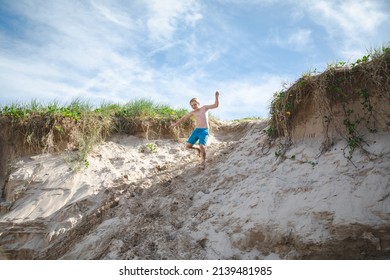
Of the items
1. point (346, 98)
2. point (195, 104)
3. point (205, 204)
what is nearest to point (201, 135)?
point (195, 104)

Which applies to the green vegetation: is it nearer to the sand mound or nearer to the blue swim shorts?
the sand mound

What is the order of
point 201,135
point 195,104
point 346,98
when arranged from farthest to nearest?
point 195,104
point 201,135
point 346,98

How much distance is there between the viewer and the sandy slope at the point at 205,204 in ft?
14.1

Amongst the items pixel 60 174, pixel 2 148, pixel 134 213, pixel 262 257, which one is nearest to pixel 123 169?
pixel 60 174

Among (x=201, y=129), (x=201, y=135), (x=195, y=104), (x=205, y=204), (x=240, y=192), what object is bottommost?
(x=205, y=204)

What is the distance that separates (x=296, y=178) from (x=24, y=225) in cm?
494

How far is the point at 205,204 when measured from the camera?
5.79 metres

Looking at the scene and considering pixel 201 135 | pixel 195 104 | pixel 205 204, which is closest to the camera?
pixel 205 204

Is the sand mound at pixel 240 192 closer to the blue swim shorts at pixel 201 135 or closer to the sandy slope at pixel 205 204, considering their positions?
the sandy slope at pixel 205 204

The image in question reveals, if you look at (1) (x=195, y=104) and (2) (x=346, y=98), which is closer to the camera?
(2) (x=346, y=98)

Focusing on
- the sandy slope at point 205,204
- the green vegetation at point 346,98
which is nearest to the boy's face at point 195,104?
the sandy slope at point 205,204

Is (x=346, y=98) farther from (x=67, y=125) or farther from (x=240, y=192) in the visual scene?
(x=67, y=125)

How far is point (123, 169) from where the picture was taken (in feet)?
25.2

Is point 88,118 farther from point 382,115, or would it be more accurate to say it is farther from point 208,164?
point 382,115
